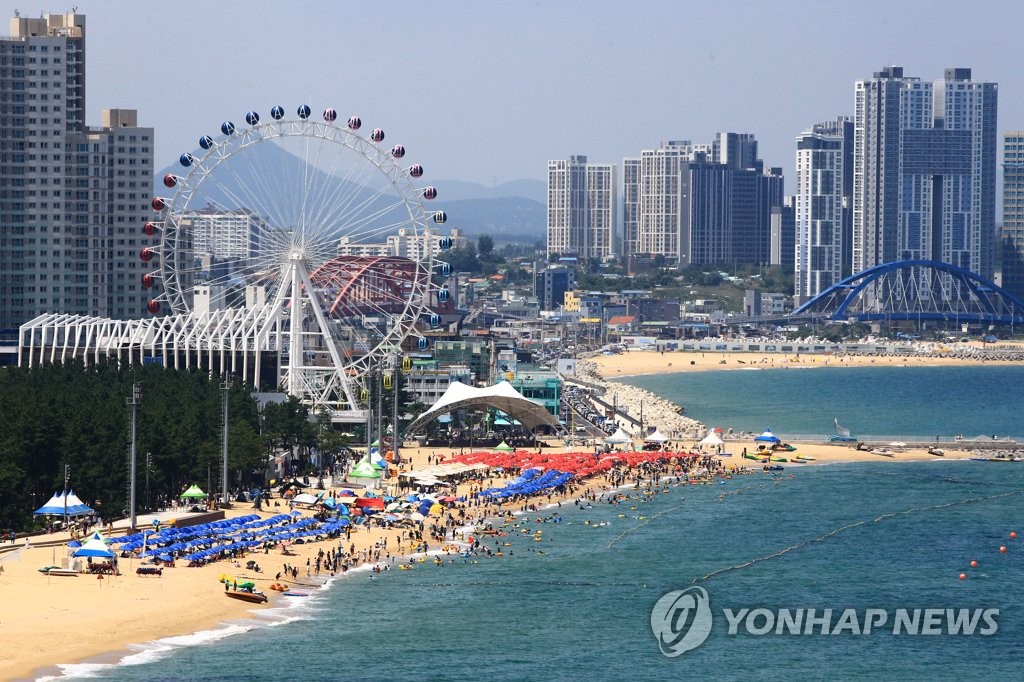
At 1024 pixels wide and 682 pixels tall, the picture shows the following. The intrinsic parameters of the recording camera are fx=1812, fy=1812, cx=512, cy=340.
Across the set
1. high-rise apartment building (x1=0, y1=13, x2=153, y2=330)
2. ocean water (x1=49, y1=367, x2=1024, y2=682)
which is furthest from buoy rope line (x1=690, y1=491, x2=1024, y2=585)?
high-rise apartment building (x1=0, y1=13, x2=153, y2=330)

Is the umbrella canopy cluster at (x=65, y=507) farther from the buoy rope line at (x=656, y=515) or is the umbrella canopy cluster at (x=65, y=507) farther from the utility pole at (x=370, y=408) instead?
the utility pole at (x=370, y=408)

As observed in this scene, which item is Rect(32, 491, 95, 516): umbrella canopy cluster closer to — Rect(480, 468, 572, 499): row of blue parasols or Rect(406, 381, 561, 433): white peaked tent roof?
Rect(480, 468, 572, 499): row of blue parasols

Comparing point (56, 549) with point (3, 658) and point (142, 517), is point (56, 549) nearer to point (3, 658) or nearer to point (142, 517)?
point (142, 517)

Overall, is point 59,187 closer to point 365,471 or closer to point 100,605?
point 365,471

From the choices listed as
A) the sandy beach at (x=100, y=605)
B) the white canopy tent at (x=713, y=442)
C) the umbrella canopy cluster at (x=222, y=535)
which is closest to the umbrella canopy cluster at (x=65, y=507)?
the sandy beach at (x=100, y=605)

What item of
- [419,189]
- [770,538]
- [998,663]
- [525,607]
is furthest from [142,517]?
[419,189]

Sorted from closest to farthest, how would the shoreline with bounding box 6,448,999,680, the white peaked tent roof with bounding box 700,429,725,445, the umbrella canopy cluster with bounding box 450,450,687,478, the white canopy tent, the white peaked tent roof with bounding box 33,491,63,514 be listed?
the shoreline with bounding box 6,448,999,680 < the white peaked tent roof with bounding box 33,491,63,514 < the umbrella canopy cluster with bounding box 450,450,687,478 < the white canopy tent < the white peaked tent roof with bounding box 700,429,725,445

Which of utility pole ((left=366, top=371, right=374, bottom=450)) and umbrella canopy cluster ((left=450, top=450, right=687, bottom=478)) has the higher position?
utility pole ((left=366, top=371, right=374, bottom=450))
